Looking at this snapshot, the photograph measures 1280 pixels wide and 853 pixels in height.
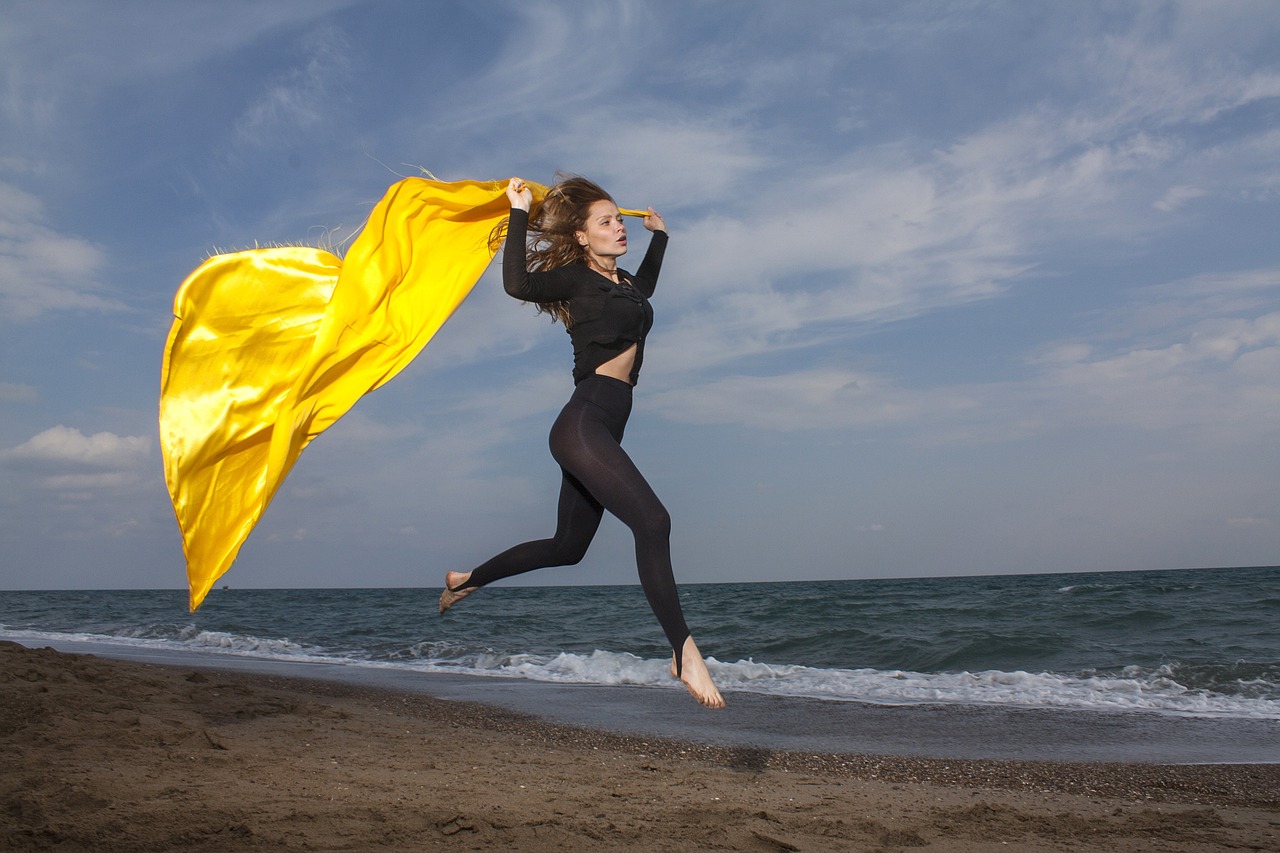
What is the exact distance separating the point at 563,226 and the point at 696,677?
2.11 meters

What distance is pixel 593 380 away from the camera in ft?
13.1

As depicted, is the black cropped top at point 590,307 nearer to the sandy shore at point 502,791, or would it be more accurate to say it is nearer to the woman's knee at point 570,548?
the woman's knee at point 570,548

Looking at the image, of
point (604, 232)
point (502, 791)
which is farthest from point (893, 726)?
point (604, 232)

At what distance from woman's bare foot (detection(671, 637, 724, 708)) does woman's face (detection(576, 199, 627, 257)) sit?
1741 mm

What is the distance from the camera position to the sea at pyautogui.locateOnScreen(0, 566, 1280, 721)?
34.8ft

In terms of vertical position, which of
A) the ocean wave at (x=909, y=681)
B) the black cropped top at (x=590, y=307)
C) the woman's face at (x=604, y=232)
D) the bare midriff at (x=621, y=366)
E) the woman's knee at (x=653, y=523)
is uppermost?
the woman's face at (x=604, y=232)

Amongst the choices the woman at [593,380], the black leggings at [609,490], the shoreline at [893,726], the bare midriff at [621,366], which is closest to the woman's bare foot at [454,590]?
the woman at [593,380]

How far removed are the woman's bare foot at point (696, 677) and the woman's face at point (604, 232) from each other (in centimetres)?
174

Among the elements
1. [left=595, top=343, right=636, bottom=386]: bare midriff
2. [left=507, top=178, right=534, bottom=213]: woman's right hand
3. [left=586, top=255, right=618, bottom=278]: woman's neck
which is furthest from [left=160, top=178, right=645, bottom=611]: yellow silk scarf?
[left=595, top=343, right=636, bottom=386]: bare midriff

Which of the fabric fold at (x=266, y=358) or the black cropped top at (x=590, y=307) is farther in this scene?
the fabric fold at (x=266, y=358)

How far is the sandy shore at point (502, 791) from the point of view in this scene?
3906 millimetres

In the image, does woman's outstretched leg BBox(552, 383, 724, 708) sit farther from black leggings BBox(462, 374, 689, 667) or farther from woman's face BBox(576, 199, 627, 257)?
woman's face BBox(576, 199, 627, 257)

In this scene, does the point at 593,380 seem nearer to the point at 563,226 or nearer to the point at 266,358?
the point at 563,226

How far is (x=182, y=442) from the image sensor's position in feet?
14.5
